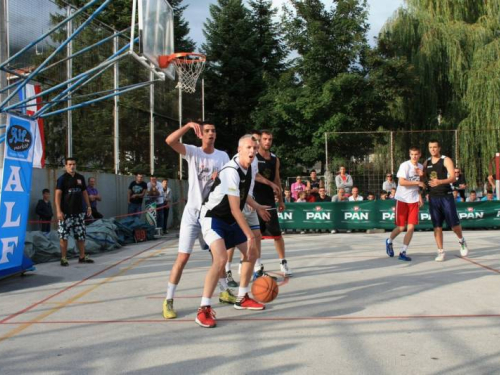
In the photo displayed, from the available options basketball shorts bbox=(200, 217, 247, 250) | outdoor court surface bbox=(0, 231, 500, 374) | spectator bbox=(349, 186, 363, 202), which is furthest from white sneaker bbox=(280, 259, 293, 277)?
spectator bbox=(349, 186, 363, 202)

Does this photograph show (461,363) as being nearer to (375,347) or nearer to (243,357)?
(375,347)

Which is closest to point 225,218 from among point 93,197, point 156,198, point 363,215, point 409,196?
point 409,196

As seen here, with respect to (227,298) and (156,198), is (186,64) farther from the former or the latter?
(156,198)

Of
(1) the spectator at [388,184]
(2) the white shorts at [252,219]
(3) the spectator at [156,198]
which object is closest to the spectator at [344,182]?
(1) the spectator at [388,184]

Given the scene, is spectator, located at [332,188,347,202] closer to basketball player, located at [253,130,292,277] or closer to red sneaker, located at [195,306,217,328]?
basketball player, located at [253,130,292,277]

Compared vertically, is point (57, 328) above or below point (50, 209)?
below

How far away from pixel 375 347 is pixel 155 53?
6327mm

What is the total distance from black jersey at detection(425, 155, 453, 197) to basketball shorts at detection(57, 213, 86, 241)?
6.51 meters

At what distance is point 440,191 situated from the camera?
32.5ft

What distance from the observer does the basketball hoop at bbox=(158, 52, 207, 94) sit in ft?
31.5

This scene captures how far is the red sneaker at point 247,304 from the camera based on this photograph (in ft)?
19.8

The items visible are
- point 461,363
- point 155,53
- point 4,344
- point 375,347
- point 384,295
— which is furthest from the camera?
point 155,53

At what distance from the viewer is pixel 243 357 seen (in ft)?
14.3

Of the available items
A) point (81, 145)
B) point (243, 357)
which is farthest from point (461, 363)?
point (81, 145)
